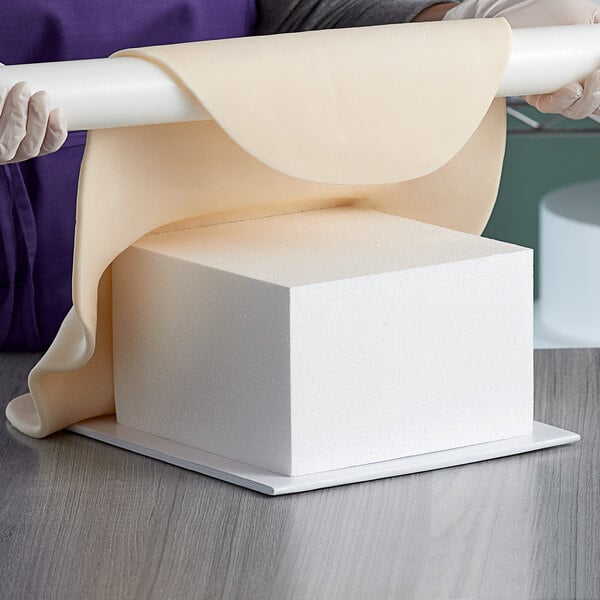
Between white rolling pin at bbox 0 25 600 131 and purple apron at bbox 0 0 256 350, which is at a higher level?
white rolling pin at bbox 0 25 600 131

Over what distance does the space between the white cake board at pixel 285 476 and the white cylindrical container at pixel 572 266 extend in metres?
1.40

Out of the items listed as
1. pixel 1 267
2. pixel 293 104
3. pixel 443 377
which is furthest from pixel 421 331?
pixel 1 267

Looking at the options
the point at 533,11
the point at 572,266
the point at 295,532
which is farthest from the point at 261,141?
the point at 572,266

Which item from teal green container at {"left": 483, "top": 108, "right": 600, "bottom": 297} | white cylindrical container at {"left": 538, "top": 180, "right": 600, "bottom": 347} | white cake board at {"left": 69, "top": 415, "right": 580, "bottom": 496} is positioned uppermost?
white cake board at {"left": 69, "top": 415, "right": 580, "bottom": 496}

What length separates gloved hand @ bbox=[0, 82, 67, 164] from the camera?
62 cm

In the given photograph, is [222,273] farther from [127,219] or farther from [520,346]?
[520,346]

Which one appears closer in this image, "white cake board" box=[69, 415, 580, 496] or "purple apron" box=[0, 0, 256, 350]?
"white cake board" box=[69, 415, 580, 496]

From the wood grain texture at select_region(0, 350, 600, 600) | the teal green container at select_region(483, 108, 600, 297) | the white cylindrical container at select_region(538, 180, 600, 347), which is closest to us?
the wood grain texture at select_region(0, 350, 600, 600)

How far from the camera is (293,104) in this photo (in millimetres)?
664

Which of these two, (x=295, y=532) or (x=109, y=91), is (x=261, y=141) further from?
(x=295, y=532)

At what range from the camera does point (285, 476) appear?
2.20 feet

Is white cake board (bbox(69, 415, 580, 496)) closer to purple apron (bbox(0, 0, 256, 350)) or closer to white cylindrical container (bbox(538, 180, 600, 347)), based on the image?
purple apron (bbox(0, 0, 256, 350))

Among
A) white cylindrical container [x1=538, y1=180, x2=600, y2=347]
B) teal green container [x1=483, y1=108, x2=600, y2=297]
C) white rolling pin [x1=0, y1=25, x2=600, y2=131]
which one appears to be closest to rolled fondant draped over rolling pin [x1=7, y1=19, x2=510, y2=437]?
white rolling pin [x1=0, y1=25, x2=600, y2=131]

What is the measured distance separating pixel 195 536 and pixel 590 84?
36 cm
